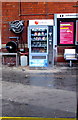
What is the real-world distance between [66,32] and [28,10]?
2.61 m

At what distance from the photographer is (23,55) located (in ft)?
46.5

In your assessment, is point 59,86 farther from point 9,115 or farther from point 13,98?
point 9,115

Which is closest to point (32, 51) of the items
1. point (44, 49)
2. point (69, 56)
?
point (44, 49)

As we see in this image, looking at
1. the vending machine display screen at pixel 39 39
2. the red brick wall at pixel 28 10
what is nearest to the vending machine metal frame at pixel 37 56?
the vending machine display screen at pixel 39 39

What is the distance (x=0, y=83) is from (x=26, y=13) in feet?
20.6

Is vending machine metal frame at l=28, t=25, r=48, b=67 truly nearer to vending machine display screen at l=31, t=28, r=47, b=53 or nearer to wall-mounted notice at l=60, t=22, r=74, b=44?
vending machine display screen at l=31, t=28, r=47, b=53

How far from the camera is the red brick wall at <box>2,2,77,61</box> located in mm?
14148

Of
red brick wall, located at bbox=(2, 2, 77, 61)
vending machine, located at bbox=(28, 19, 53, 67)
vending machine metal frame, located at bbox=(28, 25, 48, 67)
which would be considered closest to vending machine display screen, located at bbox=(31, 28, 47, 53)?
vending machine, located at bbox=(28, 19, 53, 67)

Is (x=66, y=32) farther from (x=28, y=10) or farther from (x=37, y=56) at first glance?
(x=28, y=10)

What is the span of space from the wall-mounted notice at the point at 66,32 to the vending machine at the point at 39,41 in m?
0.72

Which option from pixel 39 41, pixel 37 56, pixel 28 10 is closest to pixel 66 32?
pixel 39 41

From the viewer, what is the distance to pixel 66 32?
46.4ft

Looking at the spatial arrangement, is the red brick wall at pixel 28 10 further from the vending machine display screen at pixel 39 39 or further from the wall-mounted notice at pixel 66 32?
the vending machine display screen at pixel 39 39

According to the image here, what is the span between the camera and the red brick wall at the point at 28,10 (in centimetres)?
1415
